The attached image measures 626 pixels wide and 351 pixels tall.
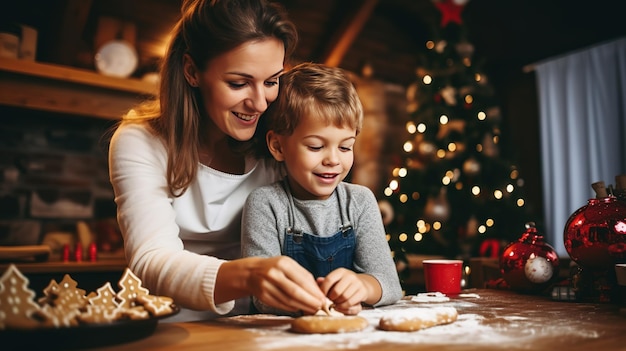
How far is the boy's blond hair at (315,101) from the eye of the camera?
59.1 inches

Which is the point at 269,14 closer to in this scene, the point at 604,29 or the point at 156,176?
the point at 156,176

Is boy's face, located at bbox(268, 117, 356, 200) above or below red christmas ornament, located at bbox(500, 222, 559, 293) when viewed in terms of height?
above

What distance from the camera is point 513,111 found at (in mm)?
5914

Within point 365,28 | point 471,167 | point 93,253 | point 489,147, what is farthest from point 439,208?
point 93,253

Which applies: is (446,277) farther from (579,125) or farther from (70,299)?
(579,125)

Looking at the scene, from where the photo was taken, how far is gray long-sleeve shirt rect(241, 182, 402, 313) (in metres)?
1.44

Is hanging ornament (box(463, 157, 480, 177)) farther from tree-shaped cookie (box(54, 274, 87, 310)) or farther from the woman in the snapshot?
tree-shaped cookie (box(54, 274, 87, 310))

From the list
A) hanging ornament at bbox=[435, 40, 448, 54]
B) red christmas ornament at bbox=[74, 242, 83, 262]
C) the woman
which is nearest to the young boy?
the woman

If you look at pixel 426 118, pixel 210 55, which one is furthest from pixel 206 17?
pixel 426 118

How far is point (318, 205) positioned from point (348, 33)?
3679mm

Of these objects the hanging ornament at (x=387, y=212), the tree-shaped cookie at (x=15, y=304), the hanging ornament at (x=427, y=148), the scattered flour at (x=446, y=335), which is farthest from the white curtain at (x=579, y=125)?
the tree-shaped cookie at (x=15, y=304)

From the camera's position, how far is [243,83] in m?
1.54

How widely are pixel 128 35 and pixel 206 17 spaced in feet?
9.81

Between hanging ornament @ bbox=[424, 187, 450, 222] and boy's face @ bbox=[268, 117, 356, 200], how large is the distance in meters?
3.31
